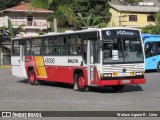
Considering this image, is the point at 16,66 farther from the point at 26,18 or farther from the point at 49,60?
the point at 26,18

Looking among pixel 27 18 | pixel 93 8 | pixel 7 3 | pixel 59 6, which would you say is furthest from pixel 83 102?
pixel 7 3

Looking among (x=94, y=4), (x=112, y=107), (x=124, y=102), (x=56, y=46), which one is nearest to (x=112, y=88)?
(x=56, y=46)

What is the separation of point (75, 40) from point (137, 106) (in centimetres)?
728

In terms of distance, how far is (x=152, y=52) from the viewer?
35812 millimetres

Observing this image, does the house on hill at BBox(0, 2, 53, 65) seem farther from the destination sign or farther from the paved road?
the paved road

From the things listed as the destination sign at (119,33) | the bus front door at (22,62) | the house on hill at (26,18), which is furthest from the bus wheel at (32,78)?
the house on hill at (26,18)

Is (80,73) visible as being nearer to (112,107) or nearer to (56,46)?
(56,46)

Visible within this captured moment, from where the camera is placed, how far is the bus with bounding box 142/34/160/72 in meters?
35.6

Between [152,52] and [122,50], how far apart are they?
16666mm

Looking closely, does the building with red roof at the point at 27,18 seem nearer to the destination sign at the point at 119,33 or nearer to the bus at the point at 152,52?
the bus at the point at 152,52

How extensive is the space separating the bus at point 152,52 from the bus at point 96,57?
1325cm

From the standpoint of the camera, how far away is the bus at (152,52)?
35.6 m

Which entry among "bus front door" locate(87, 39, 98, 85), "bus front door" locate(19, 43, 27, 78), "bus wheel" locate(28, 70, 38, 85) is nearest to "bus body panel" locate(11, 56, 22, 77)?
"bus front door" locate(19, 43, 27, 78)

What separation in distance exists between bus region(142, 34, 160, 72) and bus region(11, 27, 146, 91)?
1325cm
